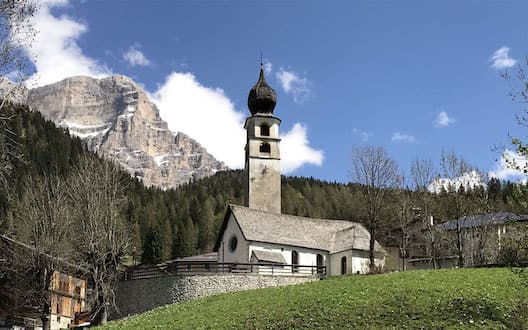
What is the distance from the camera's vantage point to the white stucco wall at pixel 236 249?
45.1 m

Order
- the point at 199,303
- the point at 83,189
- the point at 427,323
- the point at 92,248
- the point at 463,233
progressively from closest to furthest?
1. the point at 427,323
2. the point at 199,303
3. the point at 92,248
4. the point at 83,189
5. the point at 463,233

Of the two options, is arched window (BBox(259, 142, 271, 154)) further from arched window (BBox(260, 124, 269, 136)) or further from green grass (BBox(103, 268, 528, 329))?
green grass (BBox(103, 268, 528, 329))

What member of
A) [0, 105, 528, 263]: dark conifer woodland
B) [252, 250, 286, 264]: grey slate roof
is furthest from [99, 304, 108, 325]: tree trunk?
[0, 105, 528, 263]: dark conifer woodland

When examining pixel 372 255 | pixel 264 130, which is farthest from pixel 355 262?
pixel 264 130

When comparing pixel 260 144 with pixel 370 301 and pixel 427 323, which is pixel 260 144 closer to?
pixel 370 301

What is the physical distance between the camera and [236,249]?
152 ft

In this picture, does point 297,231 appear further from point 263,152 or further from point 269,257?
point 263,152

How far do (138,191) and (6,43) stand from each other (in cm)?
12017

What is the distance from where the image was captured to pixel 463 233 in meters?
48.2

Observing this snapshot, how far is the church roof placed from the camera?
151 ft

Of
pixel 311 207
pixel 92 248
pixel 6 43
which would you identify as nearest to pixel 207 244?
pixel 311 207

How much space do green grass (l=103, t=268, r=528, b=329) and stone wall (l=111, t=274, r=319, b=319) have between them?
6198 millimetres

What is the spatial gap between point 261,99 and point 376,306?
36.4m

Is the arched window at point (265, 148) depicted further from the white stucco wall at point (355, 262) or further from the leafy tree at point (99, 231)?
the leafy tree at point (99, 231)
